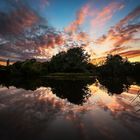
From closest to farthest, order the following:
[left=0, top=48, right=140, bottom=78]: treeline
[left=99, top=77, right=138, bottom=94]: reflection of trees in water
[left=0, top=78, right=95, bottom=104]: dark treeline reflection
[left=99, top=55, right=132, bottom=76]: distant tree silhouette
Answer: [left=0, top=78, right=95, bottom=104]: dark treeline reflection, [left=99, top=77, right=138, bottom=94]: reflection of trees in water, [left=0, top=48, right=140, bottom=78]: treeline, [left=99, top=55, right=132, bottom=76]: distant tree silhouette

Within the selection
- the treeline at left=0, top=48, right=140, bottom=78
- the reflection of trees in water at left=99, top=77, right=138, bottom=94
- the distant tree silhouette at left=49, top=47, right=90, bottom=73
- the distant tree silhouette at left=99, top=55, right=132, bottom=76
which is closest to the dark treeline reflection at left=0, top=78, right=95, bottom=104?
the reflection of trees in water at left=99, top=77, right=138, bottom=94

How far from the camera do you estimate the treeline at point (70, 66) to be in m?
80.2

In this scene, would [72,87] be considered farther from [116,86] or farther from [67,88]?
[116,86]

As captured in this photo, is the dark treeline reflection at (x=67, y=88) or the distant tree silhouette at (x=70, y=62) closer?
the dark treeline reflection at (x=67, y=88)

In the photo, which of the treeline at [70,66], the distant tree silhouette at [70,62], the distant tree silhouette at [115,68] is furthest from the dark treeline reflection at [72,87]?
the distant tree silhouette at [115,68]

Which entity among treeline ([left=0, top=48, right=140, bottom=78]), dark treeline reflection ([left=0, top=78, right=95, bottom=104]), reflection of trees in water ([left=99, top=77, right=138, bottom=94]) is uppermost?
treeline ([left=0, top=48, right=140, bottom=78])

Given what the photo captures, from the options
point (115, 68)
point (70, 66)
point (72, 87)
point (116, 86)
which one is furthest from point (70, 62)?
point (72, 87)

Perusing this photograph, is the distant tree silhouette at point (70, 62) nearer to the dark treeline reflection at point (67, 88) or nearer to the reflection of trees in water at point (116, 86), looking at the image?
the reflection of trees in water at point (116, 86)

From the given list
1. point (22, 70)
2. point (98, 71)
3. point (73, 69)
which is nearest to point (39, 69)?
point (22, 70)

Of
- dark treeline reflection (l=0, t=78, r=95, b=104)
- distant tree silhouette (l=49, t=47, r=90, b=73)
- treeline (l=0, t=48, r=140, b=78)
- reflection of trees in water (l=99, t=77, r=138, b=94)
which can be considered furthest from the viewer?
distant tree silhouette (l=49, t=47, r=90, b=73)

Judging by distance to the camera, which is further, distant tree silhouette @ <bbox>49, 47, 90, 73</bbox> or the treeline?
distant tree silhouette @ <bbox>49, 47, 90, 73</bbox>

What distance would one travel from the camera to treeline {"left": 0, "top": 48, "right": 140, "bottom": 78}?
80.2m

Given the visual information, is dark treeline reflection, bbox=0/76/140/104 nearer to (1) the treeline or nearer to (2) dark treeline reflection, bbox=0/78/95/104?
(2) dark treeline reflection, bbox=0/78/95/104

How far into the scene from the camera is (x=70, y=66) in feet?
309
